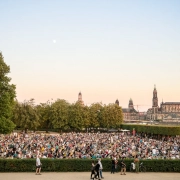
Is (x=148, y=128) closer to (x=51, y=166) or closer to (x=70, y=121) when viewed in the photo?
(x=70, y=121)

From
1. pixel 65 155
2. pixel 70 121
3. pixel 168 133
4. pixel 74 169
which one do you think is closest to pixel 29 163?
pixel 74 169

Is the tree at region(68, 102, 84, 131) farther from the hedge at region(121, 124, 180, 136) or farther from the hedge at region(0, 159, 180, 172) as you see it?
the hedge at region(0, 159, 180, 172)

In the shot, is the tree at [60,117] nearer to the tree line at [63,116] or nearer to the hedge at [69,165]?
the tree line at [63,116]

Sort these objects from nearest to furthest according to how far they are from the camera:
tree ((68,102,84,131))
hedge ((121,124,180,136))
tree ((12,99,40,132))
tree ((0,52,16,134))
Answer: tree ((0,52,16,134)), hedge ((121,124,180,136)), tree ((12,99,40,132)), tree ((68,102,84,131))

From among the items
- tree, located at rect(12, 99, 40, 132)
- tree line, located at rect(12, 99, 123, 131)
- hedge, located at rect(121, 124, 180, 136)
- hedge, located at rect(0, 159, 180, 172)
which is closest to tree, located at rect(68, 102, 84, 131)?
tree line, located at rect(12, 99, 123, 131)

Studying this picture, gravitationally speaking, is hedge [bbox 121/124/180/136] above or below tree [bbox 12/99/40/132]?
below

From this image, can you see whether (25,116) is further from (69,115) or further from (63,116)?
(69,115)

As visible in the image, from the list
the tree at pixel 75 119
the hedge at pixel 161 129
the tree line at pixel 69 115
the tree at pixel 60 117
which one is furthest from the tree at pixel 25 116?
the hedge at pixel 161 129

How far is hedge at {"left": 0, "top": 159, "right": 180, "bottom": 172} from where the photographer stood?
77.2 feet

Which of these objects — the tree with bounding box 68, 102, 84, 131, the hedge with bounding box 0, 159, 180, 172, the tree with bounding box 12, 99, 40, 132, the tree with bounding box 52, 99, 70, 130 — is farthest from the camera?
the tree with bounding box 68, 102, 84, 131

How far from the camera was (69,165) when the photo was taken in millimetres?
24156

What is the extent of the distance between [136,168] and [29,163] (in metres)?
8.57

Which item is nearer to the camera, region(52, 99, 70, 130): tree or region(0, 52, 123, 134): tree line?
region(0, 52, 123, 134): tree line

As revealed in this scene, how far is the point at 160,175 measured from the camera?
22875 millimetres
